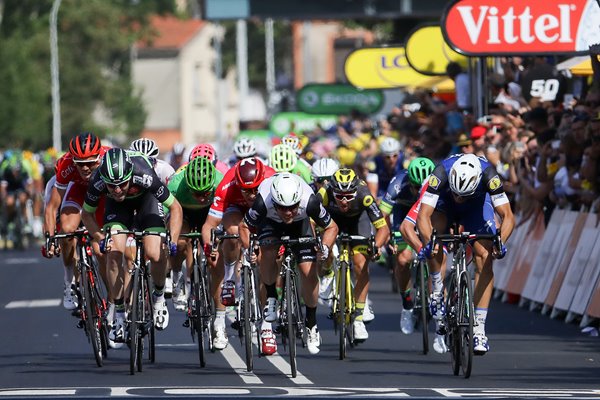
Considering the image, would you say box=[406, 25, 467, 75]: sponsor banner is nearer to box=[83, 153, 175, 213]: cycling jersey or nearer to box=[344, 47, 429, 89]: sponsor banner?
box=[344, 47, 429, 89]: sponsor banner

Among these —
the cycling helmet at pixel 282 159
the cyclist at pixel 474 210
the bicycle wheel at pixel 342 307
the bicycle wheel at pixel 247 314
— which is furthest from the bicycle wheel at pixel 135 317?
the cycling helmet at pixel 282 159

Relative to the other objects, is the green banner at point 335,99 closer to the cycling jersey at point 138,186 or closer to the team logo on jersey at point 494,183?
the cycling jersey at point 138,186

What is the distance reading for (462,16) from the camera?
20047 millimetres

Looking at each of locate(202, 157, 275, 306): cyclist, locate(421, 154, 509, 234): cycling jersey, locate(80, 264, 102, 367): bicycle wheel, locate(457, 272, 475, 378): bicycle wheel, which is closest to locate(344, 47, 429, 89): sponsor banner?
locate(202, 157, 275, 306): cyclist

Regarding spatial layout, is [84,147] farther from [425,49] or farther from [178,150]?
[425,49]

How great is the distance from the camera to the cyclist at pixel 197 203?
15.8 m

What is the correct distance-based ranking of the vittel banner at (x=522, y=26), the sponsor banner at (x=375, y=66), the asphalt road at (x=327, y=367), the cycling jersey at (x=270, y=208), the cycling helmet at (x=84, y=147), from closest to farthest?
the asphalt road at (x=327, y=367), the cycling jersey at (x=270, y=208), the cycling helmet at (x=84, y=147), the vittel banner at (x=522, y=26), the sponsor banner at (x=375, y=66)

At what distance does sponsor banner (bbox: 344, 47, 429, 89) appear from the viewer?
1248 inches

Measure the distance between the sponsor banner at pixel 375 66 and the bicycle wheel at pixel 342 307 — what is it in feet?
49.4

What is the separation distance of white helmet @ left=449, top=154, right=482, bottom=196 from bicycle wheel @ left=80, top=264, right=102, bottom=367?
10.4ft

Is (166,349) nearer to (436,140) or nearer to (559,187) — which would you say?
(559,187)

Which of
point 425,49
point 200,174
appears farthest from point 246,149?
point 425,49

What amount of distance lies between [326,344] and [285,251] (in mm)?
2540

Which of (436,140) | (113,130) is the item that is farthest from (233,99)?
(436,140)
